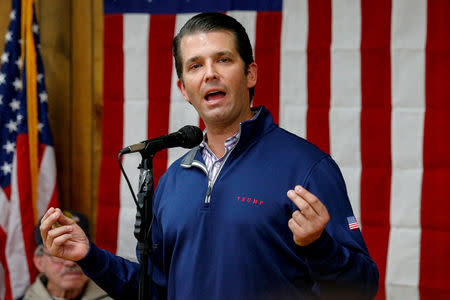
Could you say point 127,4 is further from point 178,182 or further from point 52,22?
point 178,182

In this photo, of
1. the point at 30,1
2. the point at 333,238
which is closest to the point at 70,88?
the point at 30,1

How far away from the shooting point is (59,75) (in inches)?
114

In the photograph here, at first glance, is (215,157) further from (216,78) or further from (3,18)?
(3,18)

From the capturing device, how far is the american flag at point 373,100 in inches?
93.6

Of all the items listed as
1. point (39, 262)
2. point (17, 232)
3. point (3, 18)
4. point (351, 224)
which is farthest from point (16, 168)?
point (351, 224)

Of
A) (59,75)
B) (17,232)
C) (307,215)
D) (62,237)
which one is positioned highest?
(59,75)

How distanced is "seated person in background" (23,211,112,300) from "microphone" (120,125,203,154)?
56.6 inches

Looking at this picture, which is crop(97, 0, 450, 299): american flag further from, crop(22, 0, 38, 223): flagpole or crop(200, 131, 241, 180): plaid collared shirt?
crop(200, 131, 241, 180): plaid collared shirt

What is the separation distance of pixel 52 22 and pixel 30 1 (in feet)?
0.75

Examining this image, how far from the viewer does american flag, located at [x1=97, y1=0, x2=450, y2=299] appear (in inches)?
93.6

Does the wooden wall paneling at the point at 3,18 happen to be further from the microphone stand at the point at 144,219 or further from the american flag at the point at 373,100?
the microphone stand at the point at 144,219

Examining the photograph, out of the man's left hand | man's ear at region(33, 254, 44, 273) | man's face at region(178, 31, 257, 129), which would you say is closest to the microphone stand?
man's face at region(178, 31, 257, 129)

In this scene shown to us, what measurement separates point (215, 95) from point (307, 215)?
18.9 inches

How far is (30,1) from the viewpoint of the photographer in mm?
2639
